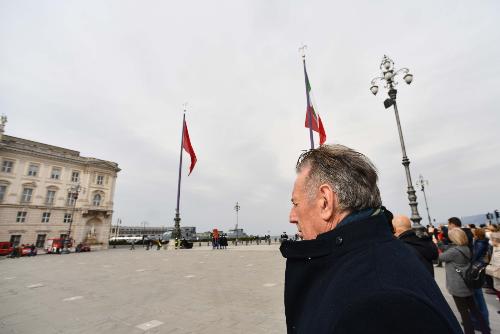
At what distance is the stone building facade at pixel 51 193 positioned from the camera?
36.6m

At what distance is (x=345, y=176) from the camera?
1424 millimetres

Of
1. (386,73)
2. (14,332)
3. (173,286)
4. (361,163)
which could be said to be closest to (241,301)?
(173,286)

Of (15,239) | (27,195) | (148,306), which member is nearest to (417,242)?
(148,306)

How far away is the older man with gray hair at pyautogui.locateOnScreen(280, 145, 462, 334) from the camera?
2.64 ft

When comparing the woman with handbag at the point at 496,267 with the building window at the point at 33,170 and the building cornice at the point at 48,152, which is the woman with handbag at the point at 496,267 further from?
the building window at the point at 33,170

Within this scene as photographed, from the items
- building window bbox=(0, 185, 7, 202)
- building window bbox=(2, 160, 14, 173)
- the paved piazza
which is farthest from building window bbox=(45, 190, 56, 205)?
the paved piazza

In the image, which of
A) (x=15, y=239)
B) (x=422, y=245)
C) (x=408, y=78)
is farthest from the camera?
(x=15, y=239)

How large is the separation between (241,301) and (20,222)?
46559mm

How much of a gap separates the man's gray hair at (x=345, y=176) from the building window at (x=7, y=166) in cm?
5194

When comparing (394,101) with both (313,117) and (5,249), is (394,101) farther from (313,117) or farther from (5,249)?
(5,249)

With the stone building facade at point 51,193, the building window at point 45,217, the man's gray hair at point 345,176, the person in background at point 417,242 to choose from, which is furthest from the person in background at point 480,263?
the building window at point 45,217

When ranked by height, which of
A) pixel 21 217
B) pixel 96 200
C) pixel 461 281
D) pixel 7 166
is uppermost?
pixel 7 166

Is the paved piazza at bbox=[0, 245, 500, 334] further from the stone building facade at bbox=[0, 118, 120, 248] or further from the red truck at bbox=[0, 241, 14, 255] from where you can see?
the stone building facade at bbox=[0, 118, 120, 248]

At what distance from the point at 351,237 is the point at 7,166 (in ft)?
173
